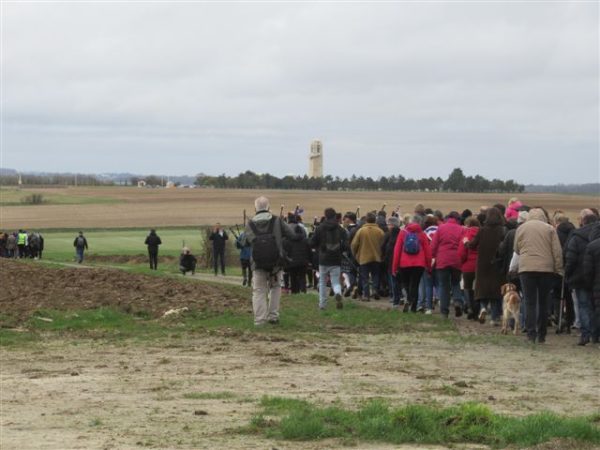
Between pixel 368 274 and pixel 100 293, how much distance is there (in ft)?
18.3

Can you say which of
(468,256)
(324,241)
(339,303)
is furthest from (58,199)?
(468,256)

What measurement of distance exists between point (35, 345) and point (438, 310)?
851 cm

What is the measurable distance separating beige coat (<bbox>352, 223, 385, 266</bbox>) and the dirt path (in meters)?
6.31

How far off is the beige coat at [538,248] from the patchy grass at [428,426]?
6238 millimetres

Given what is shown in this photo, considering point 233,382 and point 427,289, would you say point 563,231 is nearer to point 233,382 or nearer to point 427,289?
point 427,289

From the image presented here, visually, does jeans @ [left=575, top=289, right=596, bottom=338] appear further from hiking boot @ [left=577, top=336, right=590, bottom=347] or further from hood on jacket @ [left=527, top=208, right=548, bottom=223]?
hood on jacket @ [left=527, top=208, right=548, bottom=223]

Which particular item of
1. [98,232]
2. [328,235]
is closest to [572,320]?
[328,235]

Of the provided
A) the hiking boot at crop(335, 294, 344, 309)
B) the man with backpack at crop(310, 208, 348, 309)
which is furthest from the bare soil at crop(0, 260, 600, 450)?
the man with backpack at crop(310, 208, 348, 309)

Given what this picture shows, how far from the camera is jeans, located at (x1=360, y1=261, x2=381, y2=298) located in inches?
888

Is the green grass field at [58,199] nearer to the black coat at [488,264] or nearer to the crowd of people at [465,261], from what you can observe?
the crowd of people at [465,261]

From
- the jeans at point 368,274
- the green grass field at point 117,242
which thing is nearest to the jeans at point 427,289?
the jeans at point 368,274

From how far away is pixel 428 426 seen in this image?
8.77 m

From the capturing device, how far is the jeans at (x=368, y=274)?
74.0ft

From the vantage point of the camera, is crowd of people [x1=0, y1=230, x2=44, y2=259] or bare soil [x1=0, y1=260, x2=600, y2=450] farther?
crowd of people [x1=0, y1=230, x2=44, y2=259]
